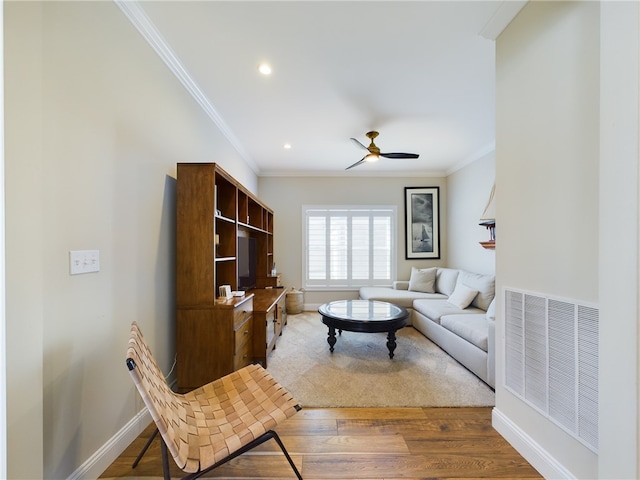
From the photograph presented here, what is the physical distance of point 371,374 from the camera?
277 cm

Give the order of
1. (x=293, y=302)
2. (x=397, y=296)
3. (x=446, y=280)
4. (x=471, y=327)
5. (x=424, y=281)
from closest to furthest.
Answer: (x=471, y=327) < (x=397, y=296) < (x=446, y=280) < (x=424, y=281) < (x=293, y=302)

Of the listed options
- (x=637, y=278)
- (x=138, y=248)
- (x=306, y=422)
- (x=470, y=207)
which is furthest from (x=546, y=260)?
(x=470, y=207)

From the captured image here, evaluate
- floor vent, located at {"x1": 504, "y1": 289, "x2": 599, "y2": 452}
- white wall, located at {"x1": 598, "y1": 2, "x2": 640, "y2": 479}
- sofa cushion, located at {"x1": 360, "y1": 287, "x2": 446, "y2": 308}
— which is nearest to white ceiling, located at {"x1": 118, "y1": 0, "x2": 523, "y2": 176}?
white wall, located at {"x1": 598, "y1": 2, "x2": 640, "y2": 479}

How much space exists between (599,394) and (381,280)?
14.5 feet

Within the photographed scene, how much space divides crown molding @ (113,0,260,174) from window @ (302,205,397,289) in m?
2.75

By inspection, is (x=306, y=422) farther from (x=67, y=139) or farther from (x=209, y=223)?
(x=67, y=139)

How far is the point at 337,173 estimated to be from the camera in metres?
5.57

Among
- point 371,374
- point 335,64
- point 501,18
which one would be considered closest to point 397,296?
point 371,374

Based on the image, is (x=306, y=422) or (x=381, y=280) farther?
(x=381, y=280)

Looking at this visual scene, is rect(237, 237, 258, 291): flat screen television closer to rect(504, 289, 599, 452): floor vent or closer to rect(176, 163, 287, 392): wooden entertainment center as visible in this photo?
rect(176, 163, 287, 392): wooden entertainment center

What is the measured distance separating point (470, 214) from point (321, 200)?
274 cm

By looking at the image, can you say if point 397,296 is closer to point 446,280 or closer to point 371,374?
point 446,280

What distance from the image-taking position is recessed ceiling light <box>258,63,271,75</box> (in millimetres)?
2286

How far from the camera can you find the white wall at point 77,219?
1122 millimetres
